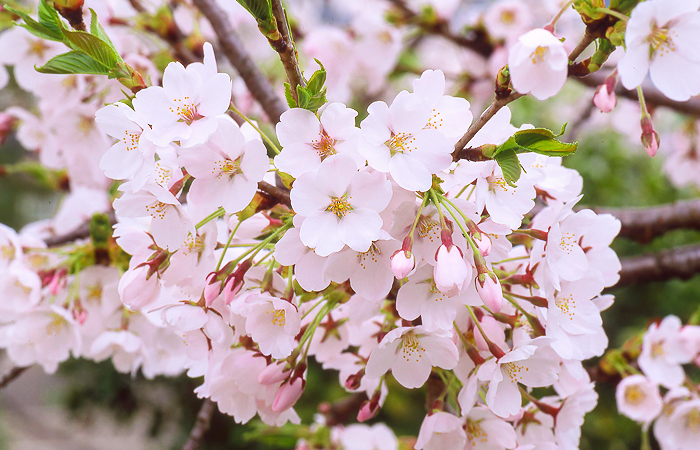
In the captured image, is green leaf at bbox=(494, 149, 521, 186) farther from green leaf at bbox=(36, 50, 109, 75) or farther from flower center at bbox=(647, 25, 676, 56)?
green leaf at bbox=(36, 50, 109, 75)

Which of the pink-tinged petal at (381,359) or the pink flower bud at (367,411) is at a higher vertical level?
the pink-tinged petal at (381,359)

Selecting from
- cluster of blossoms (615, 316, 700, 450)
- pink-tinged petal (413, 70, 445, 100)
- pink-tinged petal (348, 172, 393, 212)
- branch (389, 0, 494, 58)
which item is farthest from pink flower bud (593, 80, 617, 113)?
branch (389, 0, 494, 58)

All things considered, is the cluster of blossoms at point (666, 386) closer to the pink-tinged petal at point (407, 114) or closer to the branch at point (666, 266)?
the branch at point (666, 266)

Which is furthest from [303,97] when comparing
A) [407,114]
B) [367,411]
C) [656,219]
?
[656,219]

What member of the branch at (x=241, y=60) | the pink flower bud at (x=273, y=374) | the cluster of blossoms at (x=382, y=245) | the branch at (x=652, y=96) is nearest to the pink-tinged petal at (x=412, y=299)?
the cluster of blossoms at (x=382, y=245)

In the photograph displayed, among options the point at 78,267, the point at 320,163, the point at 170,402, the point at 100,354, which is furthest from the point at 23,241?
the point at 170,402

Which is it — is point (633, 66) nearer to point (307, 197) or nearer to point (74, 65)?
point (307, 197)

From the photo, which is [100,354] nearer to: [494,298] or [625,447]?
[494,298]
